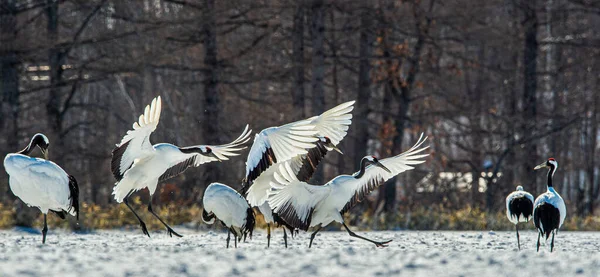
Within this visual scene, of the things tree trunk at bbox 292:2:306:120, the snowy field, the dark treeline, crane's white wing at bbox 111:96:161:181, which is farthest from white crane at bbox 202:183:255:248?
tree trunk at bbox 292:2:306:120

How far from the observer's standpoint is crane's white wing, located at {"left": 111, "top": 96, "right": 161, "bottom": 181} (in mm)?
13320

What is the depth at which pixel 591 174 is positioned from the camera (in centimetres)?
3425

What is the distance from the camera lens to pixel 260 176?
44.9 ft

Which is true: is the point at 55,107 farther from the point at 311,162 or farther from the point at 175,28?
the point at 311,162

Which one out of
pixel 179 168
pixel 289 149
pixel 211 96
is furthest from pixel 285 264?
pixel 211 96

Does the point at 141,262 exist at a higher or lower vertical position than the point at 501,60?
lower

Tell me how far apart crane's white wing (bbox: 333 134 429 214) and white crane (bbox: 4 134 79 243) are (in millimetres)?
3693

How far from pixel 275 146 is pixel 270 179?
0.99m

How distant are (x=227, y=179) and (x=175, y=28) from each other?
12.8 feet

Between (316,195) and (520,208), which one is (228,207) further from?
(520,208)

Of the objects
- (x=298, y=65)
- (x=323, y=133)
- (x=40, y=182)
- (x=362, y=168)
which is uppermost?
(x=298, y=65)

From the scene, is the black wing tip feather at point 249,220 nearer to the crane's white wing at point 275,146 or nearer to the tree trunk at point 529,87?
the crane's white wing at point 275,146

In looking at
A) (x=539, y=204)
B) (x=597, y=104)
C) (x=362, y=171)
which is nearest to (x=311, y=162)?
(x=362, y=171)

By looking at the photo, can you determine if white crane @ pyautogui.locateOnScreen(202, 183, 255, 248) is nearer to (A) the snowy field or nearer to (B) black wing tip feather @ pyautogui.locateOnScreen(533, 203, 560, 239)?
(A) the snowy field
